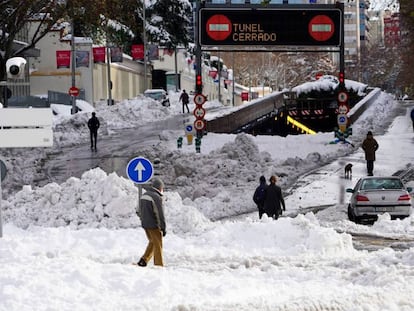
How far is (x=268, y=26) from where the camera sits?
38469 millimetres

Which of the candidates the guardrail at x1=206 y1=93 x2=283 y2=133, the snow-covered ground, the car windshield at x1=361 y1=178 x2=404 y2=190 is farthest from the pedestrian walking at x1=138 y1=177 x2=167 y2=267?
the guardrail at x1=206 y1=93 x2=283 y2=133

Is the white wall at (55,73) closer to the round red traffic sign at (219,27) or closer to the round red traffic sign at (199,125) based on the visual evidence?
the round red traffic sign at (199,125)

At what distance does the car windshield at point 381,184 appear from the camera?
77.5 ft

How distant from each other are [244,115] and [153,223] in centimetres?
4078

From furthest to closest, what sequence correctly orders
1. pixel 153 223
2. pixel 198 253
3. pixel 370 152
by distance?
pixel 370 152 < pixel 198 253 < pixel 153 223

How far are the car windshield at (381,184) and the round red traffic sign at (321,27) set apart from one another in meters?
15.7

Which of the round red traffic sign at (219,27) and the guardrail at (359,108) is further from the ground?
the round red traffic sign at (219,27)

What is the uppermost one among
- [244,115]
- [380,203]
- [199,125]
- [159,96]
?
[159,96]

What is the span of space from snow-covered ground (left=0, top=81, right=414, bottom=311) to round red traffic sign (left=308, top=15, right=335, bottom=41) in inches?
329

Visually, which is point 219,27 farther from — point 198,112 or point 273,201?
point 273,201

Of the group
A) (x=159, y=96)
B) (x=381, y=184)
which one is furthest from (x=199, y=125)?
(x=159, y=96)

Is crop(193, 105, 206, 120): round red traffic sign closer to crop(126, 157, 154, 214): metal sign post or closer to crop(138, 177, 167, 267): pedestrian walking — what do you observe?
crop(126, 157, 154, 214): metal sign post

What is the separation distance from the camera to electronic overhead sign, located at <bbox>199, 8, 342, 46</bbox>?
3819cm

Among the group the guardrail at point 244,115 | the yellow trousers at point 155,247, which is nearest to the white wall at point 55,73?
the guardrail at point 244,115
